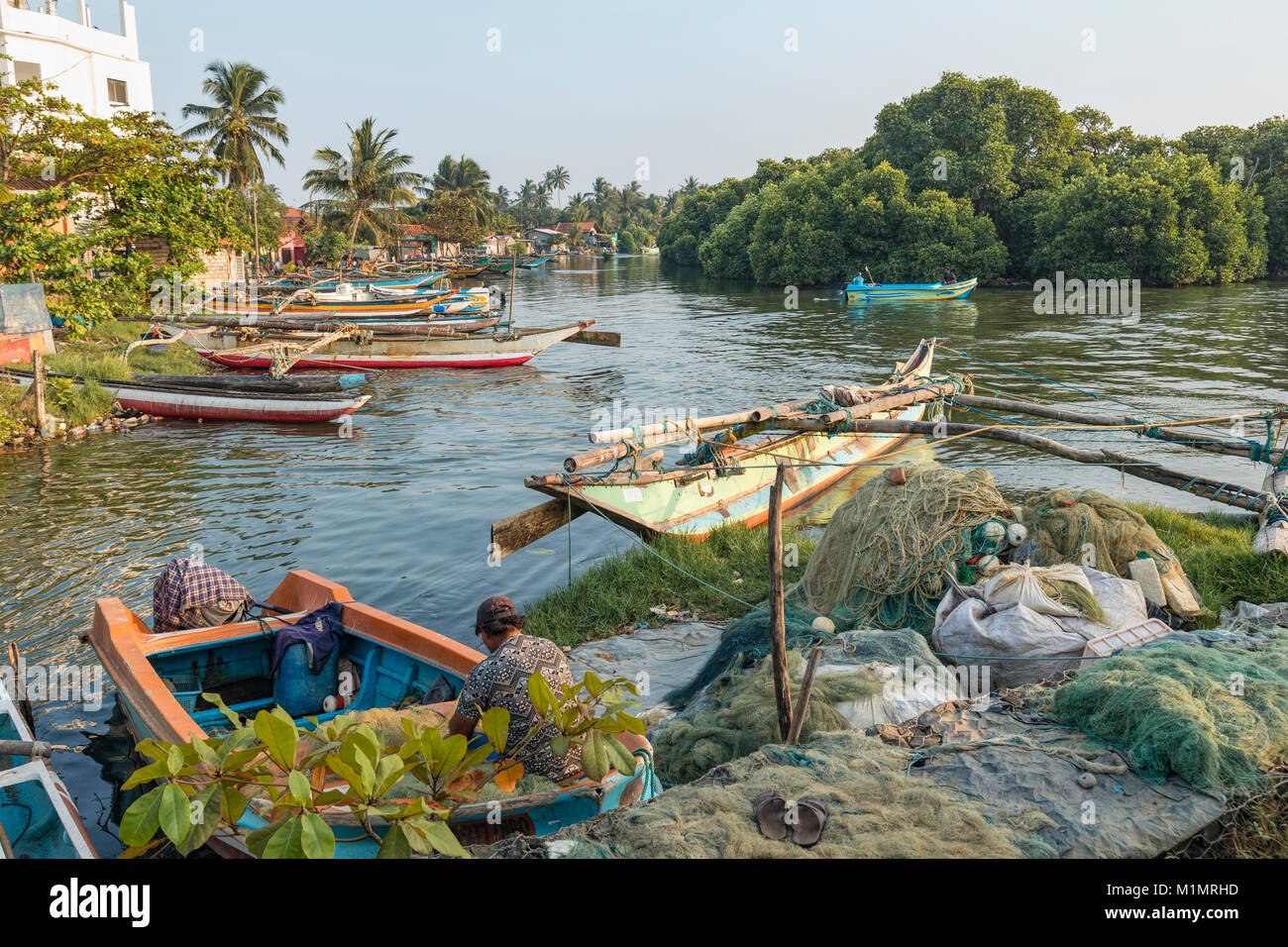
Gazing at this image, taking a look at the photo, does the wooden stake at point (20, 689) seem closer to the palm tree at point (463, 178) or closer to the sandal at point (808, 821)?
Answer: the sandal at point (808, 821)

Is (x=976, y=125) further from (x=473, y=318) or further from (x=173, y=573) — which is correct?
(x=173, y=573)

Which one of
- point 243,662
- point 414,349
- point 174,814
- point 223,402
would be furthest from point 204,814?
point 414,349

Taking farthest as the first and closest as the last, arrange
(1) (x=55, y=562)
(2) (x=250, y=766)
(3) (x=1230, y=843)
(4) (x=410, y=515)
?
(4) (x=410, y=515) → (1) (x=55, y=562) → (3) (x=1230, y=843) → (2) (x=250, y=766)

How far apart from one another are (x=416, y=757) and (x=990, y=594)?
514 centimetres

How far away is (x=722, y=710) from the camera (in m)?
6.25

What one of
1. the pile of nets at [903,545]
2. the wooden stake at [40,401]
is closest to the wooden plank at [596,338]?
the wooden stake at [40,401]

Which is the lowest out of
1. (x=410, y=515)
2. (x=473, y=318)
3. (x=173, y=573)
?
(x=410, y=515)

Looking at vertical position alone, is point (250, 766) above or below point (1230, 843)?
above

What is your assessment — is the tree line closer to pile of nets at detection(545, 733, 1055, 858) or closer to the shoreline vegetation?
the shoreline vegetation

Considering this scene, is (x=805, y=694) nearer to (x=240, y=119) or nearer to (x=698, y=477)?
(x=698, y=477)

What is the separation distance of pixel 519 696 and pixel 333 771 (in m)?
1.11

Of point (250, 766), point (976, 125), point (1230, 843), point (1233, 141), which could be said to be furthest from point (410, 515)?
point (1233, 141)

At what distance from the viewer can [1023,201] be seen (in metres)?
51.5
